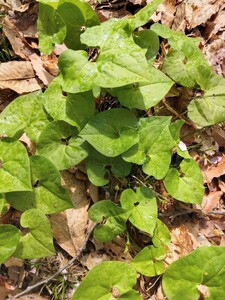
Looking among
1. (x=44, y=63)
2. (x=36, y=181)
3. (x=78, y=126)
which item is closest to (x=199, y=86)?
(x=78, y=126)

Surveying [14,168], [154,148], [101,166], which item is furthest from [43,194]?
[154,148]

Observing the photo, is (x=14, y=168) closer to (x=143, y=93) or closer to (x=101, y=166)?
(x=101, y=166)

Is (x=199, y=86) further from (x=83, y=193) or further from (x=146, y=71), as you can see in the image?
(x=83, y=193)

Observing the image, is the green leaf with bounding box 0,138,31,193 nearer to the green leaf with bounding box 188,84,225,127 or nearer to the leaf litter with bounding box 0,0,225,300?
the leaf litter with bounding box 0,0,225,300

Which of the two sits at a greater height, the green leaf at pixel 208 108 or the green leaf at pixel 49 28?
the green leaf at pixel 49 28

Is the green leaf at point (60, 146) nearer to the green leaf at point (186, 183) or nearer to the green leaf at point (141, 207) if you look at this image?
the green leaf at point (141, 207)

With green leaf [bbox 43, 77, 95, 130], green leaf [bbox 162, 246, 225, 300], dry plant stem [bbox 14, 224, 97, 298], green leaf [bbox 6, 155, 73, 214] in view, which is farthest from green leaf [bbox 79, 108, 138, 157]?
green leaf [bbox 162, 246, 225, 300]

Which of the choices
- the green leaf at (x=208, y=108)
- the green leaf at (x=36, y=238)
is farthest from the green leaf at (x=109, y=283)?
the green leaf at (x=208, y=108)
